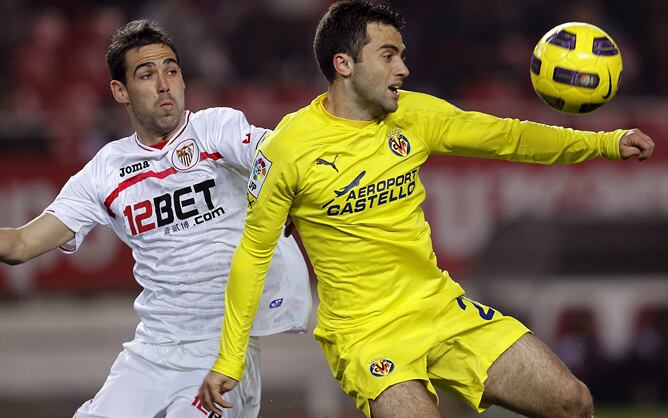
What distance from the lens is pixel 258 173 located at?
16.8ft

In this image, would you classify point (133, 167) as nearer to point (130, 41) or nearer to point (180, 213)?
point (180, 213)

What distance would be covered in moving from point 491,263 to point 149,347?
746 cm

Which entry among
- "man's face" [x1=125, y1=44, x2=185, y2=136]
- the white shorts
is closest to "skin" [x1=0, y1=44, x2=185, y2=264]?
"man's face" [x1=125, y1=44, x2=185, y2=136]

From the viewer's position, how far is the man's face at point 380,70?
512 cm

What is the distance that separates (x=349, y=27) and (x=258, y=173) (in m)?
0.77

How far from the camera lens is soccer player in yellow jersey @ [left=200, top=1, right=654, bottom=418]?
5.11 meters

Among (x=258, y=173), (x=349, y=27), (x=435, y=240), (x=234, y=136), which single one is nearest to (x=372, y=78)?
(x=349, y=27)

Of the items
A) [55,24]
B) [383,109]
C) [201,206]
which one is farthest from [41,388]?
[383,109]

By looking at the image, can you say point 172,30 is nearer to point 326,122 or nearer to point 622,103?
point 622,103

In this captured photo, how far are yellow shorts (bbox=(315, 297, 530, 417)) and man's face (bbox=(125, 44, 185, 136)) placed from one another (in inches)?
50.6

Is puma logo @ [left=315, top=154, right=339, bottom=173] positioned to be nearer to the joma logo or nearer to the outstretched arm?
the joma logo

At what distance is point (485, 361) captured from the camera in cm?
518

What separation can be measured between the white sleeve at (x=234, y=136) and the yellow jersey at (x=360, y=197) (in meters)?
0.26

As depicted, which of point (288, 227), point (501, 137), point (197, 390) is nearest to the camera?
point (501, 137)
